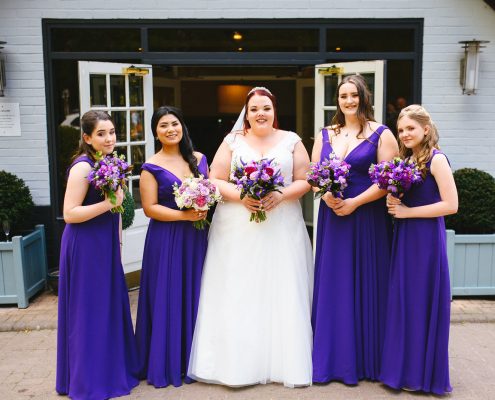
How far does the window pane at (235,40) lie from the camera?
22.4ft

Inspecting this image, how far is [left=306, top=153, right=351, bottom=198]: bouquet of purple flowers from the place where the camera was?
13.0 ft

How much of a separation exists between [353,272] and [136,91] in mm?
3656

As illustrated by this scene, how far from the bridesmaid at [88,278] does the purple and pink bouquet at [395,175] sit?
1.72 metres

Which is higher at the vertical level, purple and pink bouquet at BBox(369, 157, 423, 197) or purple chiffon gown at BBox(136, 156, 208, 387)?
purple and pink bouquet at BBox(369, 157, 423, 197)

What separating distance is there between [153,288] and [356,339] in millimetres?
1533

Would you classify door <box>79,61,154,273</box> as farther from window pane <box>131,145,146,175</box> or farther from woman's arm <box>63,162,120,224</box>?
woman's arm <box>63,162,120,224</box>

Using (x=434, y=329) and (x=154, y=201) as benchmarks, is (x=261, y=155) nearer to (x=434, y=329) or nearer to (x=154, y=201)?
(x=154, y=201)

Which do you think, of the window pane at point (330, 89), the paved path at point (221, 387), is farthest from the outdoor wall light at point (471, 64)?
the paved path at point (221, 387)

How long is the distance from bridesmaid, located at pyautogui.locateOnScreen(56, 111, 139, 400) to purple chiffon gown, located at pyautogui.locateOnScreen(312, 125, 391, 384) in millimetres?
1495

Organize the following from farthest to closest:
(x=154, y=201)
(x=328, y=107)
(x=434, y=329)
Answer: (x=328, y=107), (x=154, y=201), (x=434, y=329)

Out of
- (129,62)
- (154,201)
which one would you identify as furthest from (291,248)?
Result: (129,62)

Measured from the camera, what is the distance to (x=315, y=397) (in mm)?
4180

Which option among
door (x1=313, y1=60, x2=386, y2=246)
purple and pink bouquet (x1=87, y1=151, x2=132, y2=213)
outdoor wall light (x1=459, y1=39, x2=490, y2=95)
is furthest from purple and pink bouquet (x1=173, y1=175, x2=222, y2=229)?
outdoor wall light (x1=459, y1=39, x2=490, y2=95)

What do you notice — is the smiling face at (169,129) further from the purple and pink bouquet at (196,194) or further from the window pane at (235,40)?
the window pane at (235,40)
